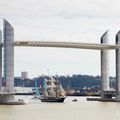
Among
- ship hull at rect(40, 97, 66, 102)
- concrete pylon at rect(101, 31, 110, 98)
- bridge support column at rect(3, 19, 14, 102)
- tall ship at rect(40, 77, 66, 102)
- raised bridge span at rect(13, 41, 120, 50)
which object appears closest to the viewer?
bridge support column at rect(3, 19, 14, 102)

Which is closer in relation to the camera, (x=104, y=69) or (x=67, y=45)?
(x=67, y=45)

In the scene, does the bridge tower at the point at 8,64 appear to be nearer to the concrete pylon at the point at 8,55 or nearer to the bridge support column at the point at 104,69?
the concrete pylon at the point at 8,55

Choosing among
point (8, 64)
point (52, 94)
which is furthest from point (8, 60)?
point (52, 94)

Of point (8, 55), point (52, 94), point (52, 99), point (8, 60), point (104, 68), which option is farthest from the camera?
point (52, 94)

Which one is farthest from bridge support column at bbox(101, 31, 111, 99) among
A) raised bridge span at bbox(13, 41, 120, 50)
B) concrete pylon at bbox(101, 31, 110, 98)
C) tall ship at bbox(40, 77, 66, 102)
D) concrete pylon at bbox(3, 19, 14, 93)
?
concrete pylon at bbox(3, 19, 14, 93)

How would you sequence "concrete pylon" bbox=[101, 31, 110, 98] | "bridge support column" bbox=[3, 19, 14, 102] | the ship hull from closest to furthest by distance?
"bridge support column" bbox=[3, 19, 14, 102], "concrete pylon" bbox=[101, 31, 110, 98], the ship hull

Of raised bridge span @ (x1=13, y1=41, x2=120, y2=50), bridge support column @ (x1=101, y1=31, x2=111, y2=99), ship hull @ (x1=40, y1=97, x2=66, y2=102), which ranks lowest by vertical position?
ship hull @ (x1=40, y1=97, x2=66, y2=102)

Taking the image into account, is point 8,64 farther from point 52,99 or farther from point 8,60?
point 52,99

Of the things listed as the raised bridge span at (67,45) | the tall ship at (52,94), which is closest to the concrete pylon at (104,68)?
the raised bridge span at (67,45)

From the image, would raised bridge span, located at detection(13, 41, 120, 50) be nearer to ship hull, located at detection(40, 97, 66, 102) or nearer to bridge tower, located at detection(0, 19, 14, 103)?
bridge tower, located at detection(0, 19, 14, 103)

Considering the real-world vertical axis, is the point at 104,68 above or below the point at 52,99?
above

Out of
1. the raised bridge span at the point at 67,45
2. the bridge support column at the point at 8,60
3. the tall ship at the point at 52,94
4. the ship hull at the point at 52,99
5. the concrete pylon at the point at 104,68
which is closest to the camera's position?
the bridge support column at the point at 8,60

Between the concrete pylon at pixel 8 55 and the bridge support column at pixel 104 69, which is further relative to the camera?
the bridge support column at pixel 104 69

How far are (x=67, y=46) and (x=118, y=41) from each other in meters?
10.4
